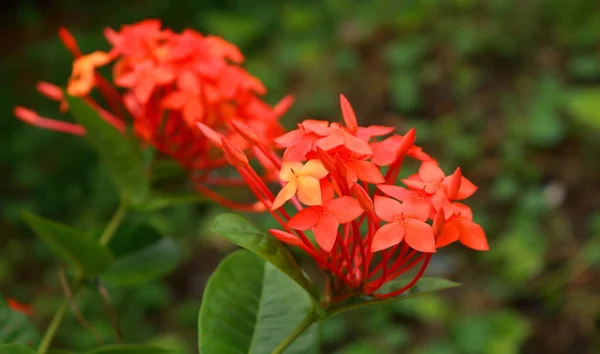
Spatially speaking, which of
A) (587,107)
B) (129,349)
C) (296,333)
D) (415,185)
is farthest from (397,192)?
(587,107)

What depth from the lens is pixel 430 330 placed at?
162 centimetres

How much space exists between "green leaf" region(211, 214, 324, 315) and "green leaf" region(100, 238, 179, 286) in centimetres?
28

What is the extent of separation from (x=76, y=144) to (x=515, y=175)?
4.94 feet

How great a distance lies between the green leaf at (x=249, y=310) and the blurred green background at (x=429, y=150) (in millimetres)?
951

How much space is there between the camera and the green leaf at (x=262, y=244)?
0.51m

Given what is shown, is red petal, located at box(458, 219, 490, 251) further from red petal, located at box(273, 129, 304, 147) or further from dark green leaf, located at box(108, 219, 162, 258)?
dark green leaf, located at box(108, 219, 162, 258)

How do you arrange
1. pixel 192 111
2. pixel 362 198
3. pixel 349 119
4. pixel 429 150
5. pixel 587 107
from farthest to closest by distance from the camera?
pixel 429 150 → pixel 587 107 → pixel 192 111 → pixel 349 119 → pixel 362 198

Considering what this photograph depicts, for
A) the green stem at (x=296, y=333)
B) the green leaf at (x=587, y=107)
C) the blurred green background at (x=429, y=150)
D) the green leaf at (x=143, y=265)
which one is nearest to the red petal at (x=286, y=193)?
the green stem at (x=296, y=333)

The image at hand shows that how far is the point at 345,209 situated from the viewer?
50cm

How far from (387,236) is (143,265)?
1.30 ft

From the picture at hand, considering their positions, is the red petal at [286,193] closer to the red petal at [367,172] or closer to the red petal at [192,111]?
the red petal at [367,172]

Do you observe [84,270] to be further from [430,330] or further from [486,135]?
[486,135]

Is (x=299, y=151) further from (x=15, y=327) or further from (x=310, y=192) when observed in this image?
(x=15, y=327)

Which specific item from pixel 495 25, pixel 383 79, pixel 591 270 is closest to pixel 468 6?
pixel 495 25
